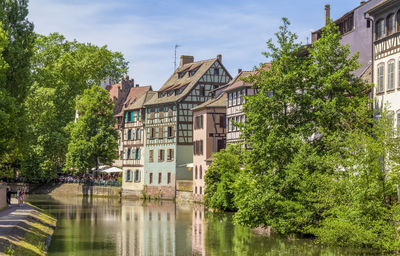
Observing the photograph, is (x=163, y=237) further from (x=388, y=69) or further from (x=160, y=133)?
(x=160, y=133)

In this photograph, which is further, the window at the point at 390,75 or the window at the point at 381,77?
the window at the point at 381,77

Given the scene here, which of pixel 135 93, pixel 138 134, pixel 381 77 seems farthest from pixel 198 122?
pixel 381 77

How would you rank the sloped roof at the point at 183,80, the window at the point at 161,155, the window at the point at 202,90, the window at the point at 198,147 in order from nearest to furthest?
the window at the point at 198,147 → the window at the point at 202,90 → the sloped roof at the point at 183,80 → the window at the point at 161,155

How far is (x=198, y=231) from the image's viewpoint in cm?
3850

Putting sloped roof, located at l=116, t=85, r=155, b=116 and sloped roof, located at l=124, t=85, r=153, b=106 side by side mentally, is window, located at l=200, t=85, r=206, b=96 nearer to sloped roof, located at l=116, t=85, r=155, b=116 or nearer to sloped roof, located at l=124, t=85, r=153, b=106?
sloped roof, located at l=116, t=85, r=155, b=116

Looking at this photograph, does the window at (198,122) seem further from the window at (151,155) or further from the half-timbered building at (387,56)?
the half-timbered building at (387,56)

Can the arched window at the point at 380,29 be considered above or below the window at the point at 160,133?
above

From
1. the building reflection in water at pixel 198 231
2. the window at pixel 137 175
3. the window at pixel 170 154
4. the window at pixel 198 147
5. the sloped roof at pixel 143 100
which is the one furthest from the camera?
the sloped roof at pixel 143 100

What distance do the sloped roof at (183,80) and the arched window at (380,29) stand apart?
A: 1557 inches

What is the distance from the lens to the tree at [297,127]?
107 feet

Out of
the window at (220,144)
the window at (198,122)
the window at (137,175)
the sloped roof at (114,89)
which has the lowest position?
the window at (137,175)

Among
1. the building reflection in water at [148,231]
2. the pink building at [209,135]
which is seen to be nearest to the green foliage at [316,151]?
the building reflection in water at [148,231]

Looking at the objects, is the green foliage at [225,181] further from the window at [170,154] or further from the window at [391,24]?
the window at [170,154]

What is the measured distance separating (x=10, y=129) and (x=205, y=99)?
129ft
